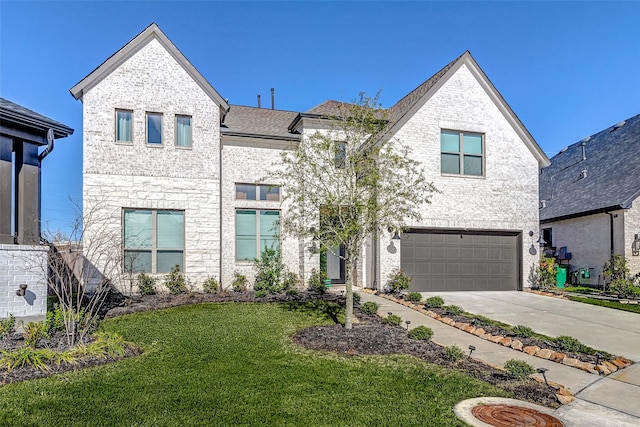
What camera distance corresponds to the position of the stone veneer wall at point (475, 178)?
14.5 metres

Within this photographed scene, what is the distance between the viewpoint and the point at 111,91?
42.2 feet

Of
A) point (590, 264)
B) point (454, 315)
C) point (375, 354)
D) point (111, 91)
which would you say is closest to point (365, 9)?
point (111, 91)

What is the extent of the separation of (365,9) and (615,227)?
13.1m

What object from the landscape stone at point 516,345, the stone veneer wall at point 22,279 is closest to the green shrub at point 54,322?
the stone veneer wall at point 22,279

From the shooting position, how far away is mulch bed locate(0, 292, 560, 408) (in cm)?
555

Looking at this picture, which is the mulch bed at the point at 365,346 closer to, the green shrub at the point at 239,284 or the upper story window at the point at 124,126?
the green shrub at the point at 239,284

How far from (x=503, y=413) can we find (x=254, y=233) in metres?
10.6

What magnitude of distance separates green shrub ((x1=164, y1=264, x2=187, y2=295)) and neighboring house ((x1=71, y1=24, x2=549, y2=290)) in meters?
0.26

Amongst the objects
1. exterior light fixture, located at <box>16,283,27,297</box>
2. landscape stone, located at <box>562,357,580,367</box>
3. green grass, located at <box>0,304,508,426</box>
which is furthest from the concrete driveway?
exterior light fixture, located at <box>16,283,27,297</box>

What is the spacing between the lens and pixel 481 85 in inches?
601

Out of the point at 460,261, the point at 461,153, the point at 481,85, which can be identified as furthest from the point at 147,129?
the point at 481,85

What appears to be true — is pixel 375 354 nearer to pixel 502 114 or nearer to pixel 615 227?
pixel 502 114

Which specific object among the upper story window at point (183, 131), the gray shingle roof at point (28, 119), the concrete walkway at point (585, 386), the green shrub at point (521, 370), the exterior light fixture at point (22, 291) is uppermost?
the upper story window at point (183, 131)

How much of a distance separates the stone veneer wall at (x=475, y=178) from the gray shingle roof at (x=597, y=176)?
4218mm
